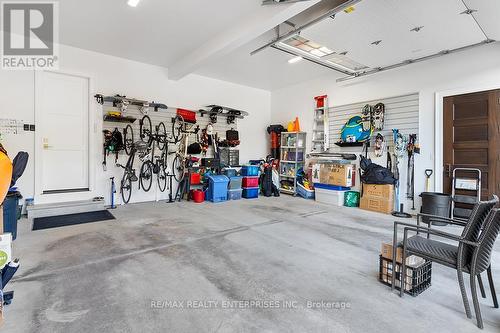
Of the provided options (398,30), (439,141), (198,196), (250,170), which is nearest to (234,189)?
(250,170)

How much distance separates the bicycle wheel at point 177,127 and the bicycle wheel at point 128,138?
1.02m

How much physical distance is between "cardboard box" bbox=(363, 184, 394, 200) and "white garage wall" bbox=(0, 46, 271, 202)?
3879 mm

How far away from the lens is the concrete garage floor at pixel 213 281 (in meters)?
1.85

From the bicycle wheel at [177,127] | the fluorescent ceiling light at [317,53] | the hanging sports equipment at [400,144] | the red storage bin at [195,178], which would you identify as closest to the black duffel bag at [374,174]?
the hanging sports equipment at [400,144]

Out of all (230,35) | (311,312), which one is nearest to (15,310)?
(311,312)

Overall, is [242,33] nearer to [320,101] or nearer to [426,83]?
[320,101]

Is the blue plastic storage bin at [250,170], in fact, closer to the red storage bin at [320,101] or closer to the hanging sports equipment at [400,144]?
the red storage bin at [320,101]

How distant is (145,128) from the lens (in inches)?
246

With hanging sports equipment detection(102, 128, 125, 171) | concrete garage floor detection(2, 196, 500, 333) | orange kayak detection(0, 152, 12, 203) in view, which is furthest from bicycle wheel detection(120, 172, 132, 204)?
orange kayak detection(0, 152, 12, 203)

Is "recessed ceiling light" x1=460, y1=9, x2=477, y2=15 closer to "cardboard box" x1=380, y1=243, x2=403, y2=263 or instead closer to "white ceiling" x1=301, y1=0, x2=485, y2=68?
"white ceiling" x1=301, y1=0, x2=485, y2=68

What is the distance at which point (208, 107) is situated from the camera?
7.34 m

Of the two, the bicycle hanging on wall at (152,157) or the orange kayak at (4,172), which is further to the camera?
the bicycle hanging on wall at (152,157)

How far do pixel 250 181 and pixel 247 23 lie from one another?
4.27 metres

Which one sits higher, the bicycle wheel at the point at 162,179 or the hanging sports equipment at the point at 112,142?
the hanging sports equipment at the point at 112,142
